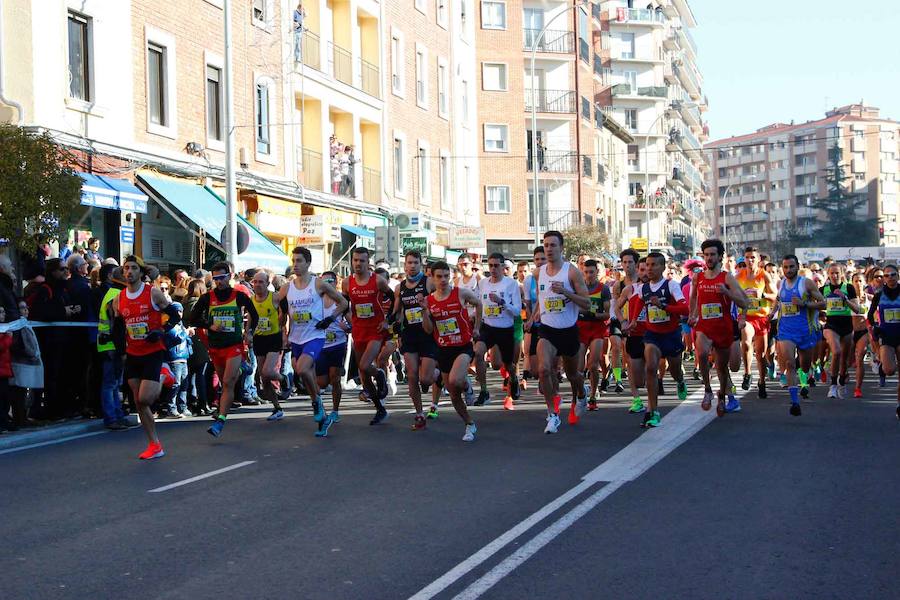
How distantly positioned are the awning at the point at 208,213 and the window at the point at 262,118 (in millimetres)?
3433

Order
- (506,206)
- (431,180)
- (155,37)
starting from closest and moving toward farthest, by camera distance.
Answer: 1. (155,37)
2. (431,180)
3. (506,206)

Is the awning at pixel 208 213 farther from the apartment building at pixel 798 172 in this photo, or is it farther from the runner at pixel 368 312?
the apartment building at pixel 798 172

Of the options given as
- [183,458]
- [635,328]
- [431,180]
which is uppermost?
[431,180]

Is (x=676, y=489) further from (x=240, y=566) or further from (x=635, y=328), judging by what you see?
(x=635, y=328)

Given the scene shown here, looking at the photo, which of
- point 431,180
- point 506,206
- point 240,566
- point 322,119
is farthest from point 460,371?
point 506,206

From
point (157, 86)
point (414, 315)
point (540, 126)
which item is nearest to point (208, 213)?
point (157, 86)

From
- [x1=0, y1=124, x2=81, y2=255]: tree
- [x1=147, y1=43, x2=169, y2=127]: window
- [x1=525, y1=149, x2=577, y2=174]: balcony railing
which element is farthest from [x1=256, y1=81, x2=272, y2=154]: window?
[x1=525, y1=149, x2=577, y2=174]: balcony railing

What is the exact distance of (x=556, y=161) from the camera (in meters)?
63.2

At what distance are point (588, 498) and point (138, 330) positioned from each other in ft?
17.3

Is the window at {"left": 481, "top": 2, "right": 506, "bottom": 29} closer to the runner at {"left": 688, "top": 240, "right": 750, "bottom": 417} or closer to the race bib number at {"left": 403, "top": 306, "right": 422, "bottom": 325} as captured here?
the runner at {"left": 688, "top": 240, "right": 750, "bottom": 417}

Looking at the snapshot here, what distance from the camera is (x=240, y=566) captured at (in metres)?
6.78

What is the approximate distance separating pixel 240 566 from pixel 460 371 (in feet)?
20.1

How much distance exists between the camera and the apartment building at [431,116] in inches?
1505

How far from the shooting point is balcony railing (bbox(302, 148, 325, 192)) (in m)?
32.0
